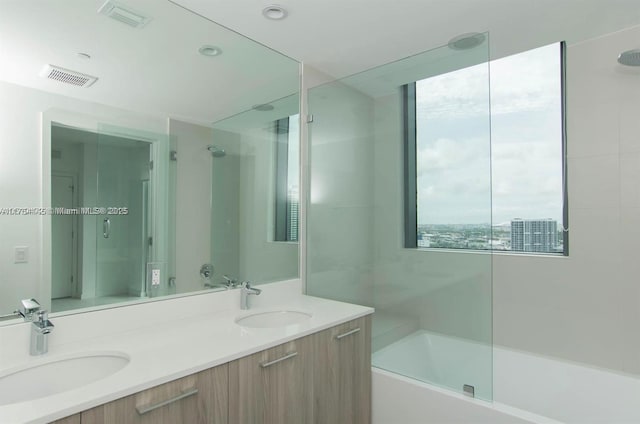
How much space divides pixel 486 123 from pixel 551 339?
62.0 inches

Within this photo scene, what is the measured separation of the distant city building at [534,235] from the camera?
2.43 meters

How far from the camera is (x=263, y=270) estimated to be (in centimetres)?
225

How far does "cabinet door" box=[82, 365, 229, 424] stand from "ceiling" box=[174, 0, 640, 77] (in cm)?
175

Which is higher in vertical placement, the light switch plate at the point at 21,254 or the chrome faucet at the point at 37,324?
the light switch plate at the point at 21,254

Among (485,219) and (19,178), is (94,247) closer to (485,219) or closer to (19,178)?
(19,178)

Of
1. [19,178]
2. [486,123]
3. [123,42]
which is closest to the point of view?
[19,178]

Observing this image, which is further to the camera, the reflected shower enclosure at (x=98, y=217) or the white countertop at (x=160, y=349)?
the reflected shower enclosure at (x=98, y=217)

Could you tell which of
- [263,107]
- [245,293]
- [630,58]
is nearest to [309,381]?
[245,293]

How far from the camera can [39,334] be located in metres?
1.27

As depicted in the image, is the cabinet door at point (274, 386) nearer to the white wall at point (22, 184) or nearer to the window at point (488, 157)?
the white wall at point (22, 184)

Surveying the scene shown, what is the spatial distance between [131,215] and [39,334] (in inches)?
22.5

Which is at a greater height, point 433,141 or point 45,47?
point 45,47

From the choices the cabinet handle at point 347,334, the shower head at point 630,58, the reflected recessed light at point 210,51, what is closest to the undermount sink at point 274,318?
the cabinet handle at point 347,334

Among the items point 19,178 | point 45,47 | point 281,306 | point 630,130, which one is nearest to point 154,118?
point 45,47
